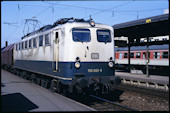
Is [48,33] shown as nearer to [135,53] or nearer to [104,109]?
[104,109]

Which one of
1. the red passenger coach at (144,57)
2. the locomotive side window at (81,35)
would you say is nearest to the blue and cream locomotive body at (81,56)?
the locomotive side window at (81,35)

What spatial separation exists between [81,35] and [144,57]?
18.9m

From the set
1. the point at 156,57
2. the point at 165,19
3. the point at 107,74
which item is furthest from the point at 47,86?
the point at 156,57

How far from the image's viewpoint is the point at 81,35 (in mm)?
9195

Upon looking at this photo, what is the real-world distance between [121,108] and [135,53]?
19.9 metres

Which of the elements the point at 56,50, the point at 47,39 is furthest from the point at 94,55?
the point at 47,39

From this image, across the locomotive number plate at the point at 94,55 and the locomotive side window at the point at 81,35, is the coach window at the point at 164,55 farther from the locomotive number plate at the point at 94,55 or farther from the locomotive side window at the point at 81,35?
the locomotive side window at the point at 81,35

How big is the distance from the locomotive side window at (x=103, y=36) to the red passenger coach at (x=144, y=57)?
15766 mm

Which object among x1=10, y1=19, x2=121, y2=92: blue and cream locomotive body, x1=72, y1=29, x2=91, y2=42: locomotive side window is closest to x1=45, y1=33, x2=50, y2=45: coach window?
x1=10, y1=19, x2=121, y2=92: blue and cream locomotive body

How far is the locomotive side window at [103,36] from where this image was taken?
31.6 ft

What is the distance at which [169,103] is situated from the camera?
10.3 metres

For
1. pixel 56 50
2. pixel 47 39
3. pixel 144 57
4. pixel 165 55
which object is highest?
pixel 47 39

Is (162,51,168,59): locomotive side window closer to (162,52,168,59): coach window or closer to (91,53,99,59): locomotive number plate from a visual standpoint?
(162,52,168,59): coach window

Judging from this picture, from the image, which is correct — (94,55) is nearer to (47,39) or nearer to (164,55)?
(47,39)
